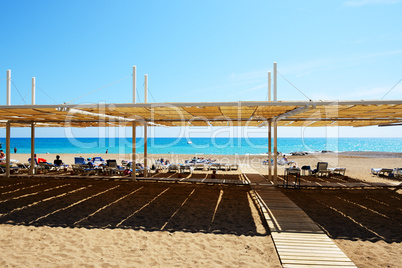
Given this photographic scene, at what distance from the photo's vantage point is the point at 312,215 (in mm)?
5668

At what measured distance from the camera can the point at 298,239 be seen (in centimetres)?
426

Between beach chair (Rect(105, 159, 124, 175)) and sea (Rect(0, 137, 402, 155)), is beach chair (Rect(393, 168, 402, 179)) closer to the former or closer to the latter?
beach chair (Rect(105, 159, 124, 175))

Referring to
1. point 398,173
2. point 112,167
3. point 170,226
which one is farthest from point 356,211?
point 112,167

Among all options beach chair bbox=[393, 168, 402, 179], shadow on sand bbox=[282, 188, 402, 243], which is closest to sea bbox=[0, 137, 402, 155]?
beach chair bbox=[393, 168, 402, 179]

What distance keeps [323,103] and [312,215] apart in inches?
110

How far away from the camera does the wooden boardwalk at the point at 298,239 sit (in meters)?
3.54

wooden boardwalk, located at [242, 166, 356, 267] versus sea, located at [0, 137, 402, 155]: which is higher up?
wooden boardwalk, located at [242, 166, 356, 267]

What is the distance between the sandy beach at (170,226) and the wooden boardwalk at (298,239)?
0.18m

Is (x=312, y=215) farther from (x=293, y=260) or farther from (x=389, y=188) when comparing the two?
(x=389, y=188)

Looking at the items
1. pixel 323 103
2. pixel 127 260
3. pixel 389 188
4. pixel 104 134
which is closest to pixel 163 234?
pixel 127 260

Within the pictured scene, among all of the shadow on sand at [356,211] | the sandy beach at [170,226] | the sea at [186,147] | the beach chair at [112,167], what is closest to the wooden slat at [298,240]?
the sandy beach at [170,226]

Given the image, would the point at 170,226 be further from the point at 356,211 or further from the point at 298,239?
the point at 356,211

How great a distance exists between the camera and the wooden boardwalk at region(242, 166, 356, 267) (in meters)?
3.54

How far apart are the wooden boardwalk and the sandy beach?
0.18 meters
